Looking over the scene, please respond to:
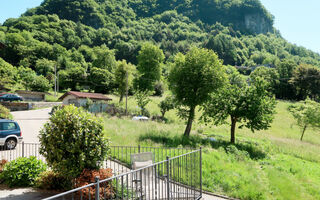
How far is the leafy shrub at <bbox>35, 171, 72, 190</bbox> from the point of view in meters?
7.01

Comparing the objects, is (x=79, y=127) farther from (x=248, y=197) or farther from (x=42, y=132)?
(x=248, y=197)

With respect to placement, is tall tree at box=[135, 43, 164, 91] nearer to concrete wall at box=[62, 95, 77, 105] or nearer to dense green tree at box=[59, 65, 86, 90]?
concrete wall at box=[62, 95, 77, 105]

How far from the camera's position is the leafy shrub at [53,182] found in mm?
7008

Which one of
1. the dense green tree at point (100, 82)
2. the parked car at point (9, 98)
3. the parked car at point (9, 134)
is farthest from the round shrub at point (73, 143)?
the dense green tree at point (100, 82)

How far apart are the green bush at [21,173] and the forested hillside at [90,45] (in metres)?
19.2

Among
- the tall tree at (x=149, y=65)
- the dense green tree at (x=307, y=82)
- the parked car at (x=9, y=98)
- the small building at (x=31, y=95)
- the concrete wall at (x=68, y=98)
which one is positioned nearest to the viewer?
the parked car at (x=9, y=98)

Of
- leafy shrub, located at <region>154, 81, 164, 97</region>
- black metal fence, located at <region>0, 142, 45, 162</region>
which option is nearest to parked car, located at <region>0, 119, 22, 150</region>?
black metal fence, located at <region>0, 142, 45, 162</region>

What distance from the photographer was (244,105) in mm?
18406

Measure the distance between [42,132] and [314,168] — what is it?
16.4 metres

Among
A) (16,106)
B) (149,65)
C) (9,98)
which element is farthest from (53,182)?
(149,65)

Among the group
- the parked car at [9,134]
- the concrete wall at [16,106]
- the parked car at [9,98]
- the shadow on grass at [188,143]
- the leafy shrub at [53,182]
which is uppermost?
the parked car at [9,98]

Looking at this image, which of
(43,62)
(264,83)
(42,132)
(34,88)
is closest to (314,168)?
(264,83)

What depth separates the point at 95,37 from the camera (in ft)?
426

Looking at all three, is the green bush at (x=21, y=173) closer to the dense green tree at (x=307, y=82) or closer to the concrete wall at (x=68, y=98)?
the concrete wall at (x=68, y=98)
